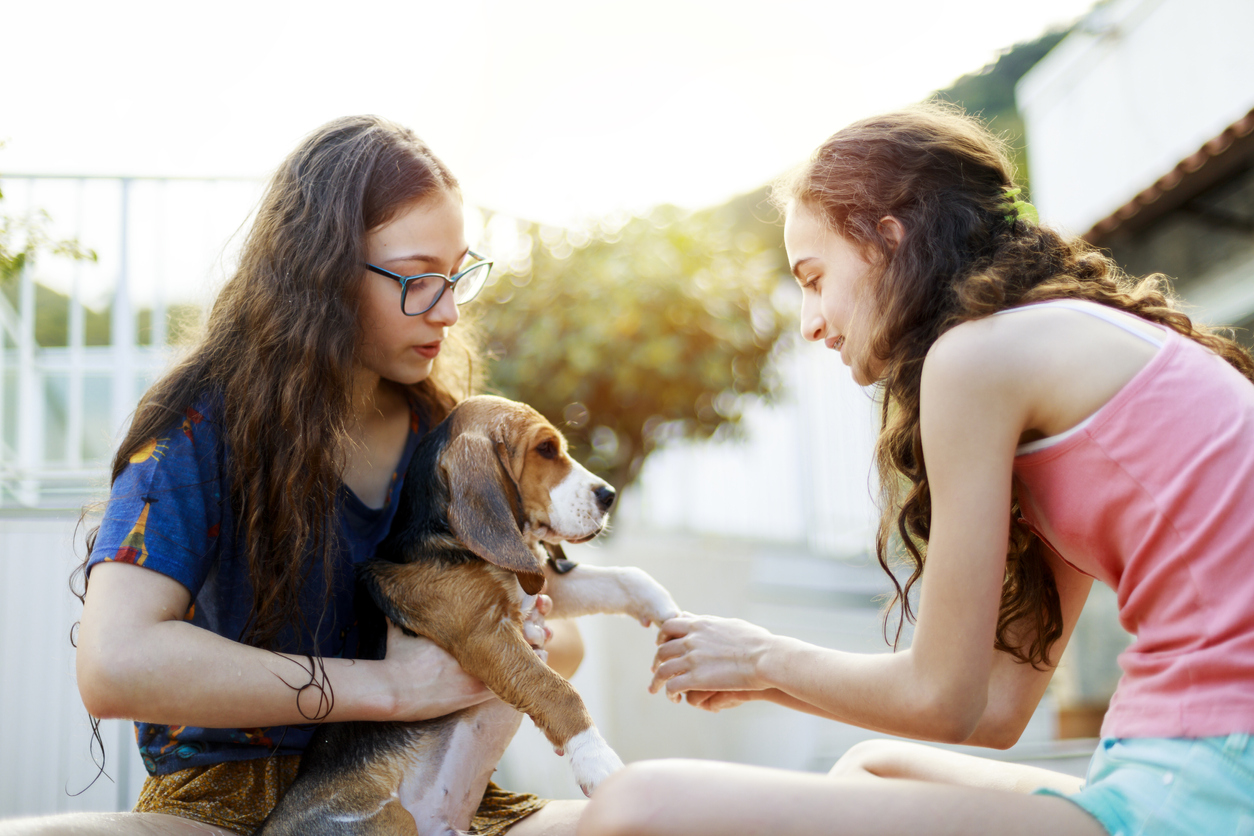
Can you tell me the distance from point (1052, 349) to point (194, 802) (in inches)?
84.1

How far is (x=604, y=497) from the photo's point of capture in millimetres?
2691

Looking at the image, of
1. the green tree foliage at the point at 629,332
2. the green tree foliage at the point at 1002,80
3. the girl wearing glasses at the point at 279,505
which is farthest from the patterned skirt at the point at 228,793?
the green tree foliage at the point at 1002,80

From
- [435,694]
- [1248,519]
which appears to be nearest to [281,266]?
[435,694]

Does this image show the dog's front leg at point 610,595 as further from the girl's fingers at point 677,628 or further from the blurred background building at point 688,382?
the blurred background building at point 688,382

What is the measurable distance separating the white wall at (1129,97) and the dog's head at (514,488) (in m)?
5.36

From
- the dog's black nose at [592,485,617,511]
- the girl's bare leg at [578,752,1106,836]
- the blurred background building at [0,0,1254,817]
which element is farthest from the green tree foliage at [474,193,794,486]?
the girl's bare leg at [578,752,1106,836]

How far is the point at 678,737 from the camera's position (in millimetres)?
5926

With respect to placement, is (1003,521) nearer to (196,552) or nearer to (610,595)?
(610,595)

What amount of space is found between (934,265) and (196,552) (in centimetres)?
180

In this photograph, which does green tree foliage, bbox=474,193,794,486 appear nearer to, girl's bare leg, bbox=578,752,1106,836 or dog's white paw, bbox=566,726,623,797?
dog's white paw, bbox=566,726,623,797

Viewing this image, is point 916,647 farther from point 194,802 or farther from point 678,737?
point 678,737

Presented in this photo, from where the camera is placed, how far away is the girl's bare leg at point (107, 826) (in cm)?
167

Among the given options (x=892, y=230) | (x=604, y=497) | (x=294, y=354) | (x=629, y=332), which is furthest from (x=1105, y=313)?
(x=629, y=332)

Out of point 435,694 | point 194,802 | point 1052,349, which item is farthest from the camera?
point 435,694
